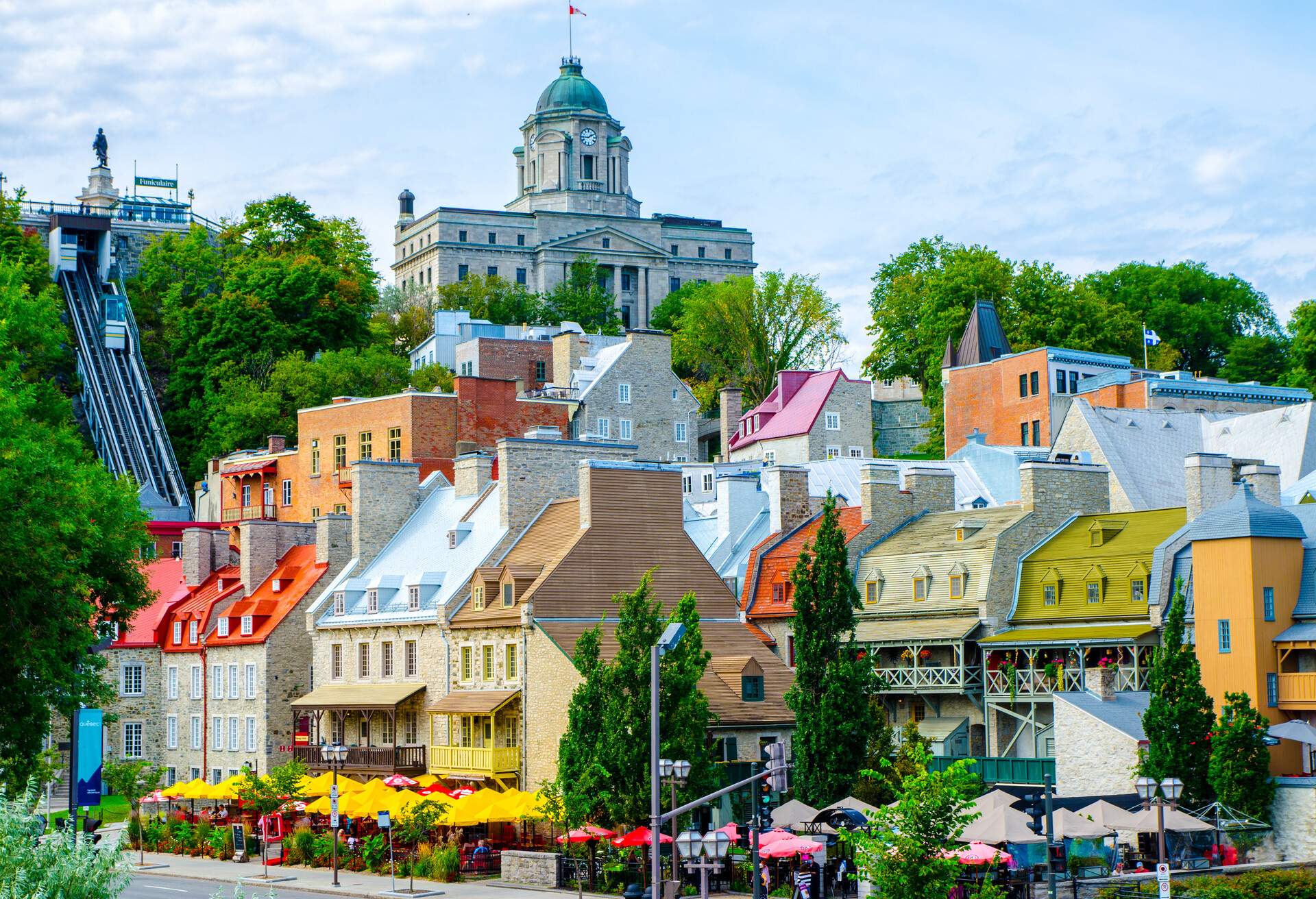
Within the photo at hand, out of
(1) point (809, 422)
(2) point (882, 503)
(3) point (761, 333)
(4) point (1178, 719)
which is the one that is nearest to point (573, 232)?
(3) point (761, 333)

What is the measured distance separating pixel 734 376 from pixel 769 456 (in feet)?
81.9

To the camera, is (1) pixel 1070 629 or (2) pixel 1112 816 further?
(1) pixel 1070 629

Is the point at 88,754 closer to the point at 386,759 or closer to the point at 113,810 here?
the point at 386,759

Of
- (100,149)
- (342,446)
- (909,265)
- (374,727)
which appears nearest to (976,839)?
(374,727)

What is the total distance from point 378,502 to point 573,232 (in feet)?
382

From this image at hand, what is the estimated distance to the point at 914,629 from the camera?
5712cm

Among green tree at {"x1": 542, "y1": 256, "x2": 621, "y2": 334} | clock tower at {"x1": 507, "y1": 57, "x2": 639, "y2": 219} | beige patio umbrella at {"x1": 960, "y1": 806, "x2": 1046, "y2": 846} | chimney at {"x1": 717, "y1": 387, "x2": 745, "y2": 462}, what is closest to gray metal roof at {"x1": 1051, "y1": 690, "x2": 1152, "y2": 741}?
beige patio umbrella at {"x1": 960, "y1": 806, "x2": 1046, "y2": 846}

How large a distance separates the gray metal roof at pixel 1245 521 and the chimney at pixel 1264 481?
583 cm

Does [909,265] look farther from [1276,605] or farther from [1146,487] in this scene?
[1276,605]

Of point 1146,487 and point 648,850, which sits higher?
point 1146,487

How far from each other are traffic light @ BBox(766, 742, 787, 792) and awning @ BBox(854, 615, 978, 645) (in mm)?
19216

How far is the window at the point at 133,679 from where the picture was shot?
75062mm

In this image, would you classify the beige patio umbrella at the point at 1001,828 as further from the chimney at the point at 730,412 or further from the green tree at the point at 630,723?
the chimney at the point at 730,412

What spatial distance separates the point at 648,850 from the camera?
45.5 meters
